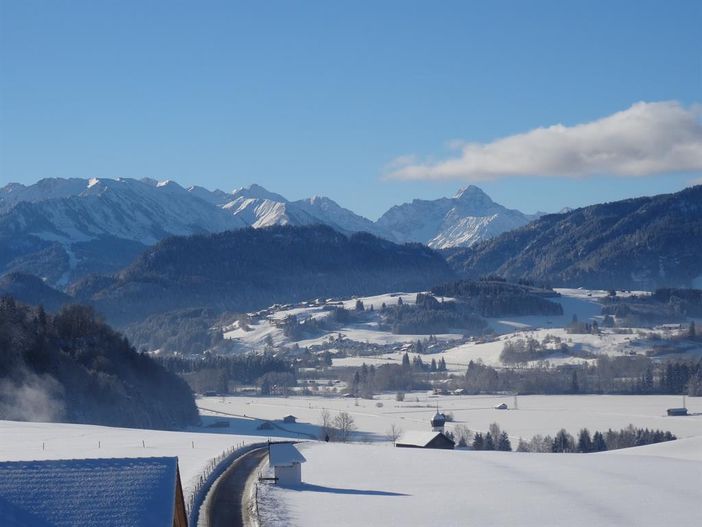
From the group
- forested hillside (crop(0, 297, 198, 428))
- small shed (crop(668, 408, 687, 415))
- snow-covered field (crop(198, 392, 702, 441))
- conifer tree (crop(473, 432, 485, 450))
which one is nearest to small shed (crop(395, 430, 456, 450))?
conifer tree (crop(473, 432, 485, 450))

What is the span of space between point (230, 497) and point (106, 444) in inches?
828

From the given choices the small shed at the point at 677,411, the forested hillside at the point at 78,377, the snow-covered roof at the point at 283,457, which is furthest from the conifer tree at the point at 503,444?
the snow-covered roof at the point at 283,457

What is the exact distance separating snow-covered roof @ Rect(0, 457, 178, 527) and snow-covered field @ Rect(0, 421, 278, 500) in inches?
647

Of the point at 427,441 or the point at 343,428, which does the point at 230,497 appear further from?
the point at 343,428

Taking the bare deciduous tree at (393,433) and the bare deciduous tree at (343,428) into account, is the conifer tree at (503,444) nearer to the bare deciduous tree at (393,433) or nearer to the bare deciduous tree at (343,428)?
the bare deciduous tree at (393,433)

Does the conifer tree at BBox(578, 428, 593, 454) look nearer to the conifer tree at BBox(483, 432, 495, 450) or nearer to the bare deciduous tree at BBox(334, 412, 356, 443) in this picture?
the conifer tree at BBox(483, 432, 495, 450)

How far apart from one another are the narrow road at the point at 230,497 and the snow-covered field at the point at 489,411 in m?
48.4

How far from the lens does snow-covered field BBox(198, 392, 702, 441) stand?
113188 mm

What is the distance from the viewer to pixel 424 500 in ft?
142

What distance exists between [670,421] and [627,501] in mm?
74897

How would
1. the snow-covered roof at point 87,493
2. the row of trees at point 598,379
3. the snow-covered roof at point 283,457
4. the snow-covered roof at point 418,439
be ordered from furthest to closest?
the row of trees at point 598,379 < the snow-covered roof at point 418,439 < the snow-covered roof at point 283,457 < the snow-covered roof at point 87,493

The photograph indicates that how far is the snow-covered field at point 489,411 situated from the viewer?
11319 cm

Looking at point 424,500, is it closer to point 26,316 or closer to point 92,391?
Answer: point 92,391

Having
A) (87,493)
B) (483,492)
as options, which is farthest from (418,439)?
(87,493)
